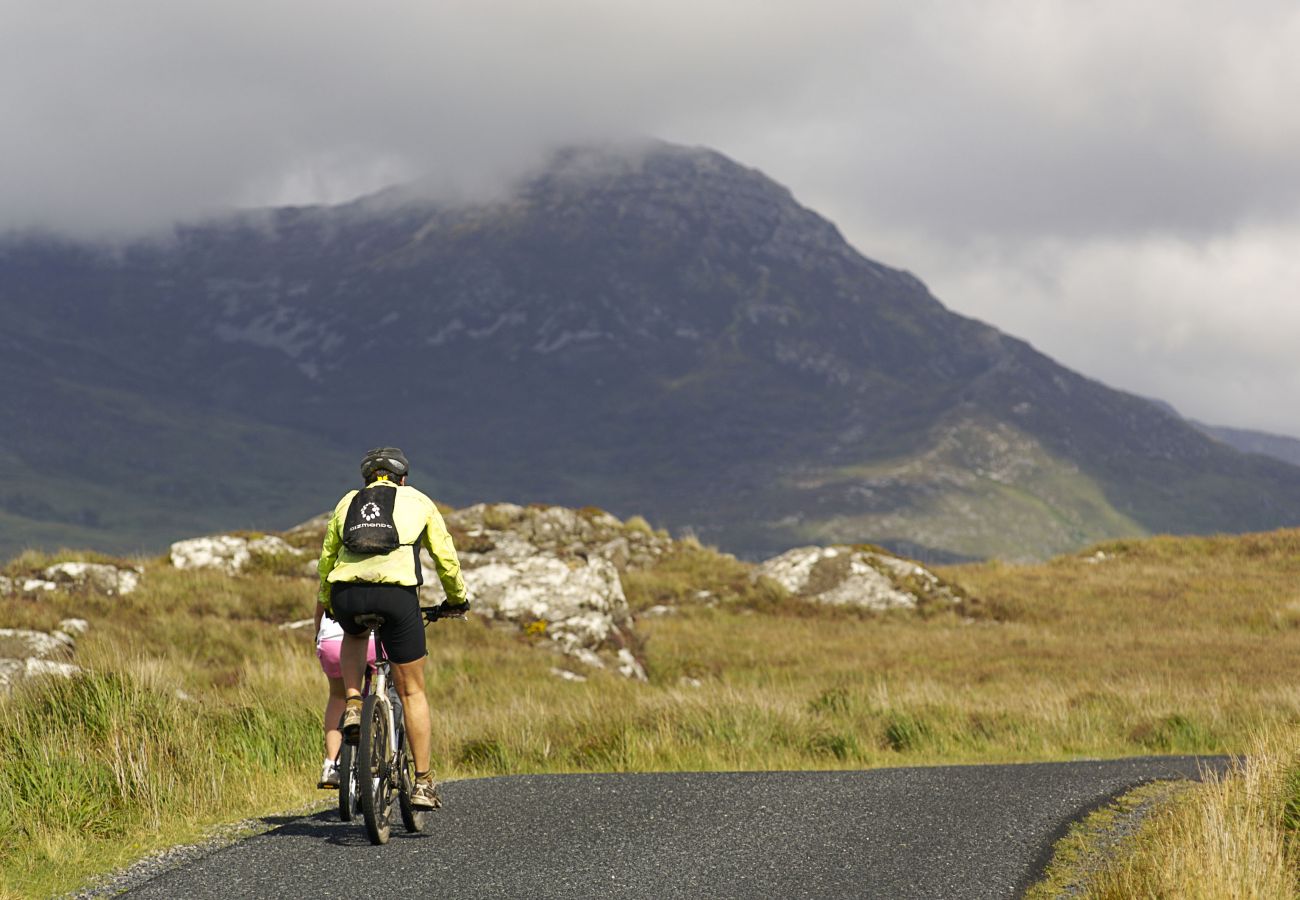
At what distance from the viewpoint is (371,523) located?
8.70 m

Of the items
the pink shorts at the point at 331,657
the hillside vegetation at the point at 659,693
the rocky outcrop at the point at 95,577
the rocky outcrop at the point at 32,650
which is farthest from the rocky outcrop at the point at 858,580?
the pink shorts at the point at 331,657

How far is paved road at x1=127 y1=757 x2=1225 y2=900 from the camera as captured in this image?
25.6 feet

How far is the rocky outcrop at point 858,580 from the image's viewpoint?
34.0 metres

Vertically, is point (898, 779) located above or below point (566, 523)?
below

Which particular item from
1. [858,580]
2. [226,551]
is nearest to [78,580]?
[226,551]

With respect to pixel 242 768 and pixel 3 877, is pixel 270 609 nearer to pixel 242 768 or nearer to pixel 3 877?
pixel 242 768

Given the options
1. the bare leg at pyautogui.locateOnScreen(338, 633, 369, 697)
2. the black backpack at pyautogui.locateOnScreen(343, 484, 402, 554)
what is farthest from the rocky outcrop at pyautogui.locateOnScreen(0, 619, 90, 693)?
the black backpack at pyautogui.locateOnScreen(343, 484, 402, 554)

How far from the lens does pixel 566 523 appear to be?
34094 mm

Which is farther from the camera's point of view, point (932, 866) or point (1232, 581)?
point (1232, 581)

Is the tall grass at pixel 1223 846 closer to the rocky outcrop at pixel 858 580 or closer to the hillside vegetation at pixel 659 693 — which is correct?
the hillside vegetation at pixel 659 693

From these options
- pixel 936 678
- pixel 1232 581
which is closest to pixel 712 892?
pixel 936 678

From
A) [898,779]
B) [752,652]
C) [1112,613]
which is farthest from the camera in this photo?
[1112,613]

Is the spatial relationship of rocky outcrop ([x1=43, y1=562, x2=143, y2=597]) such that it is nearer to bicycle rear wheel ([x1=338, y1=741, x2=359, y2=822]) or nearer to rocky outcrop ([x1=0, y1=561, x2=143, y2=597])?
rocky outcrop ([x1=0, y1=561, x2=143, y2=597])

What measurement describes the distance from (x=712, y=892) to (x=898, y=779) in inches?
182
